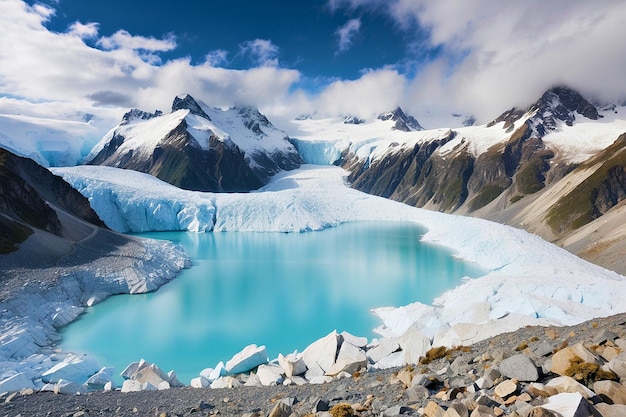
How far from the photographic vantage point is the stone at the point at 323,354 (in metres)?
9.76

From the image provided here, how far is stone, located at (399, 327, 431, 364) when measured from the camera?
954 centimetres

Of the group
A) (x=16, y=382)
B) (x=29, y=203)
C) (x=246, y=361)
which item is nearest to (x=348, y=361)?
(x=246, y=361)

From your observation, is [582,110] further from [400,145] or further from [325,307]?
[325,307]

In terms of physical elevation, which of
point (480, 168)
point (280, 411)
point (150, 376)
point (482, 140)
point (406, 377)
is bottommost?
point (150, 376)

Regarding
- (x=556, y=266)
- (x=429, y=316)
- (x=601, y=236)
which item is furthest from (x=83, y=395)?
(x=601, y=236)

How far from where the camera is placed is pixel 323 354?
1002cm

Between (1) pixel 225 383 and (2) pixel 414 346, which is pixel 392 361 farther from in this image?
(1) pixel 225 383

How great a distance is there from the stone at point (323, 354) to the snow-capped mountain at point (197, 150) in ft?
275

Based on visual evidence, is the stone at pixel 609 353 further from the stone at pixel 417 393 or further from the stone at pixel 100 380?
the stone at pixel 100 380

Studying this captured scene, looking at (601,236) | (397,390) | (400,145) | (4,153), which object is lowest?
(601,236)

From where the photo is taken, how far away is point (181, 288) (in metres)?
20.2

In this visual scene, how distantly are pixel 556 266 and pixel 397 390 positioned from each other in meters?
19.3

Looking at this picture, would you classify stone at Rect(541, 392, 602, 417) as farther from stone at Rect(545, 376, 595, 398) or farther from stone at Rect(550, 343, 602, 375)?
stone at Rect(550, 343, 602, 375)

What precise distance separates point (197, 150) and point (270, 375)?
98.0 meters
